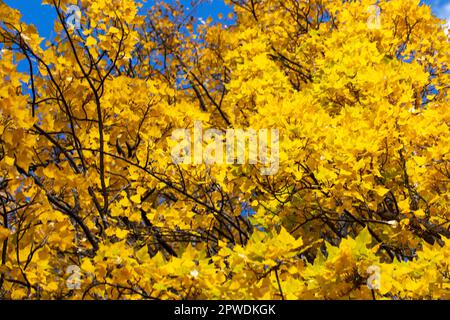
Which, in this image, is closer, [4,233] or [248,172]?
[4,233]

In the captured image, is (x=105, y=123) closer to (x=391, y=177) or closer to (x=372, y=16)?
(x=391, y=177)

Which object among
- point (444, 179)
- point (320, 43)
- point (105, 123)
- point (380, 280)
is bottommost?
point (380, 280)

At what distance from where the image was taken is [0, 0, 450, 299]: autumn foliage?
2.98m

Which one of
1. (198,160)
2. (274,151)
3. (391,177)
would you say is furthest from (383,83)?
(198,160)

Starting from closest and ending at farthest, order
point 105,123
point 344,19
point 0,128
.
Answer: point 0,128, point 105,123, point 344,19

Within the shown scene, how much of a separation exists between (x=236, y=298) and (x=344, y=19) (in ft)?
18.7

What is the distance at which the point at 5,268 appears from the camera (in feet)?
10.3

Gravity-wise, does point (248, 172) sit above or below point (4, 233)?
above

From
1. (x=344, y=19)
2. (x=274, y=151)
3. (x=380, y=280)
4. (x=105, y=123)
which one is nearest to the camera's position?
(x=380, y=280)

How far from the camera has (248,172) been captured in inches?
193

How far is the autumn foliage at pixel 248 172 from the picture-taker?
298cm
